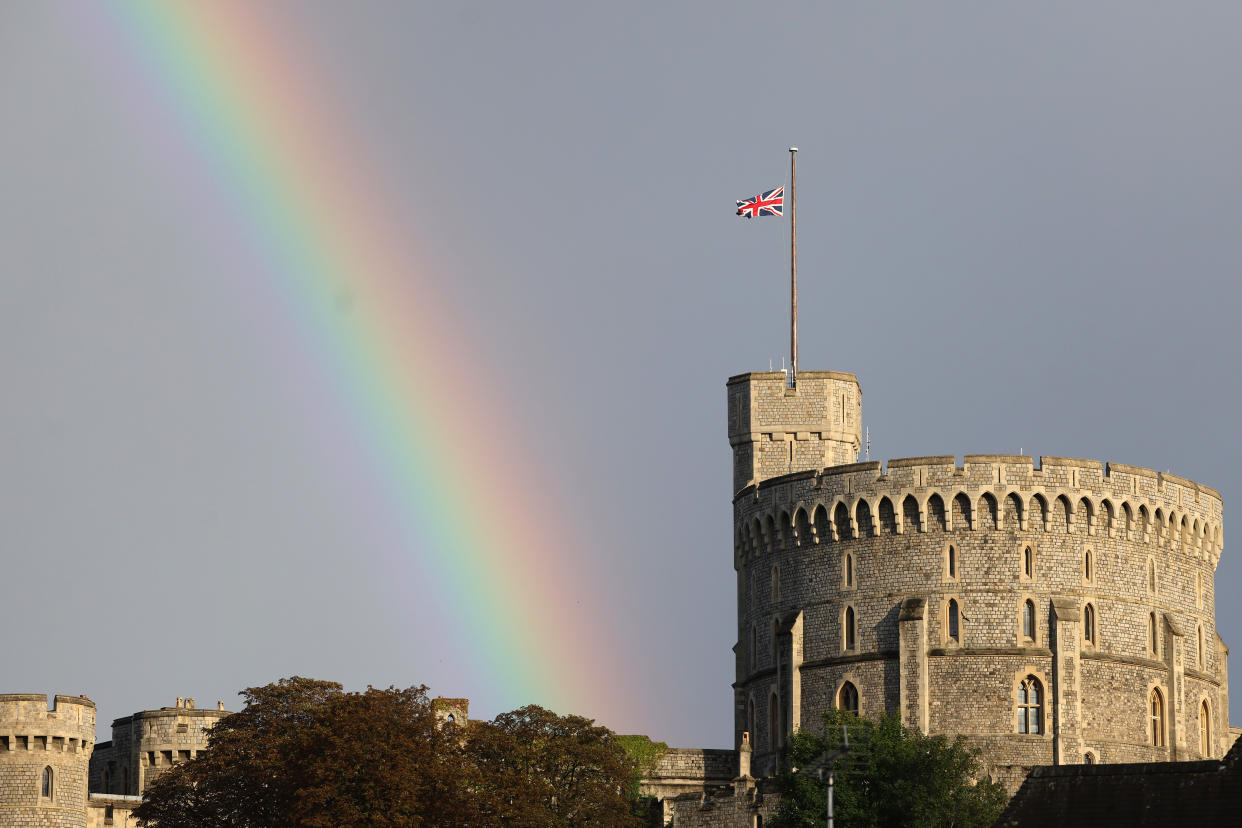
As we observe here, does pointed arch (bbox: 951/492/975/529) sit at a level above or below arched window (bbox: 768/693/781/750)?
above

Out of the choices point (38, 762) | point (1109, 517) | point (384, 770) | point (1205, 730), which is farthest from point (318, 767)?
point (1205, 730)

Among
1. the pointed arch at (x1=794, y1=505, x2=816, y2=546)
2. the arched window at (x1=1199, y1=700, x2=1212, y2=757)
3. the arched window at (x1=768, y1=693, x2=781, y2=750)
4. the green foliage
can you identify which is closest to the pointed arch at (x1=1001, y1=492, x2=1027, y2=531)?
the pointed arch at (x1=794, y1=505, x2=816, y2=546)

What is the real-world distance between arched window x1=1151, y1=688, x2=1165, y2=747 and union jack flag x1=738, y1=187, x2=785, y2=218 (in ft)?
94.5

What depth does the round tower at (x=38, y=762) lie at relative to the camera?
113812 millimetres

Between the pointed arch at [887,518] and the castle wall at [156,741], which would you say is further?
the castle wall at [156,741]

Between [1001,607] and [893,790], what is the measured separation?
15027 millimetres

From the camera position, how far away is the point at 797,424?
12106cm

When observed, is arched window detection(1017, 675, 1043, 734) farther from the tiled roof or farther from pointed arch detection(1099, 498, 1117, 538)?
the tiled roof

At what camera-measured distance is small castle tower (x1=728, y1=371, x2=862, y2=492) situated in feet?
396

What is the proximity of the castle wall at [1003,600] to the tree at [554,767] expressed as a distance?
11805 mm

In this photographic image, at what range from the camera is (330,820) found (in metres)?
94.5

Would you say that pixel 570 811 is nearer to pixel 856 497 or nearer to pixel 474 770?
pixel 474 770

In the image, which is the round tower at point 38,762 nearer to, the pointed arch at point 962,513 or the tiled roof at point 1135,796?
the pointed arch at point 962,513

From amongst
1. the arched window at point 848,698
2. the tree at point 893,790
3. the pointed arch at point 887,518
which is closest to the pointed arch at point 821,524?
the pointed arch at point 887,518
